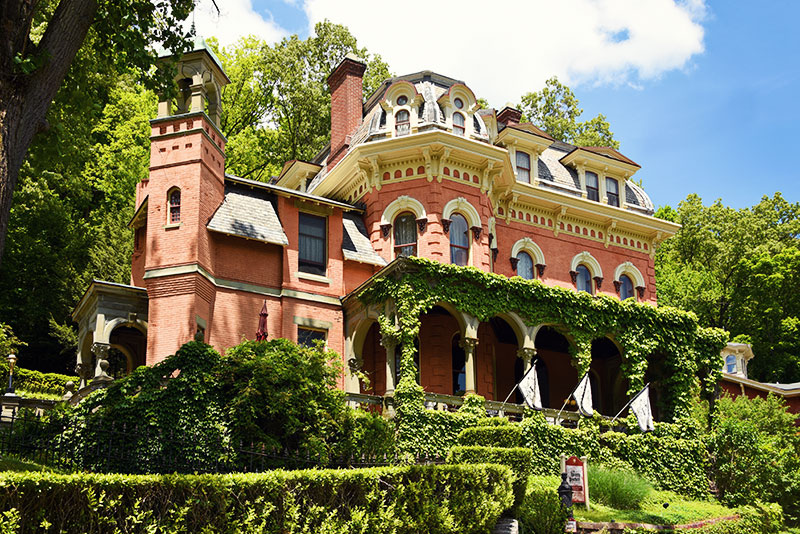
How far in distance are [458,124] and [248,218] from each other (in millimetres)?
8687

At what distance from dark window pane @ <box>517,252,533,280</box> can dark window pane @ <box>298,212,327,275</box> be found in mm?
8183

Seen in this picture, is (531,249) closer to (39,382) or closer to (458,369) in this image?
(458,369)

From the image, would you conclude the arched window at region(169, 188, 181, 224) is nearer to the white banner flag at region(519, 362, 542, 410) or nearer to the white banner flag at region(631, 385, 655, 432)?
the white banner flag at region(519, 362, 542, 410)

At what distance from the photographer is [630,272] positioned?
32219 millimetres

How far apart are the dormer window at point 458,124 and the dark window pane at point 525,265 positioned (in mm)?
5443

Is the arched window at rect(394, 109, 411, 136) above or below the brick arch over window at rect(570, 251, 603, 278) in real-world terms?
above

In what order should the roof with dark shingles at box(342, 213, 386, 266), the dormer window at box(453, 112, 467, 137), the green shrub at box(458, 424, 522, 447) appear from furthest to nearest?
1. the dormer window at box(453, 112, 467, 137)
2. the roof with dark shingles at box(342, 213, 386, 266)
3. the green shrub at box(458, 424, 522, 447)

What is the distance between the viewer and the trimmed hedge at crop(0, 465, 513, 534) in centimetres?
893

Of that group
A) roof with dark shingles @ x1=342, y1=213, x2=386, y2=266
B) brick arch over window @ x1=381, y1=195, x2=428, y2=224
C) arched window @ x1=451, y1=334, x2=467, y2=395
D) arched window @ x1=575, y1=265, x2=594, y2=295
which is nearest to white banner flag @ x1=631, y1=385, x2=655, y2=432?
arched window @ x1=451, y1=334, x2=467, y2=395

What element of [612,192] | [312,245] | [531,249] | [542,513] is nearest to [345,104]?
[312,245]

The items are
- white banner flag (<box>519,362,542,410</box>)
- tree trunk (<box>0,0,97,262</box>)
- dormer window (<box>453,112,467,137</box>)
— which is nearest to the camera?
tree trunk (<box>0,0,97,262</box>)

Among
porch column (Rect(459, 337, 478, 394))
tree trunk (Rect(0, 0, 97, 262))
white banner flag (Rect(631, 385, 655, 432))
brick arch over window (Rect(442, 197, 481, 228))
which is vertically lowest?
white banner flag (Rect(631, 385, 655, 432))

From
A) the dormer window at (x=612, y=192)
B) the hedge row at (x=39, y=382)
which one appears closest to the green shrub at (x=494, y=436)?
the hedge row at (x=39, y=382)

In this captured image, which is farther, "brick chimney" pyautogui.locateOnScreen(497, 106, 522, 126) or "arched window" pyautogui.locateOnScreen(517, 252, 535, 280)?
"brick chimney" pyautogui.locateOnScreen(497, 106, 522, 126)
